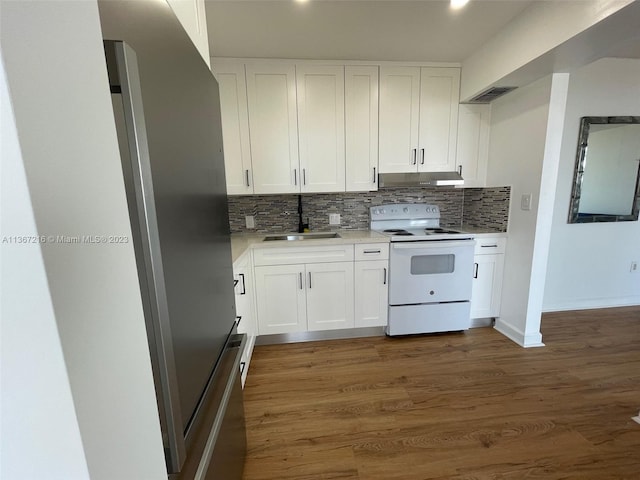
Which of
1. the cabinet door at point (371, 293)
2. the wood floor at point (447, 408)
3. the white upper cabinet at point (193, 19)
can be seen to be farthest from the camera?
the cabinet door at point (371, 293)

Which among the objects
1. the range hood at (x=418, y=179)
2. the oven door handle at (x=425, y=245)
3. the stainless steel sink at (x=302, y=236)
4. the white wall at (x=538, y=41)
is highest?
the white wall at (x=538, y=41)

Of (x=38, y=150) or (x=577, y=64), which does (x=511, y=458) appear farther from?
(x=577, y=64)

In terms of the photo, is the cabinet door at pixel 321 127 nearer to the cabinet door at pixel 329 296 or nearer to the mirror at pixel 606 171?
the cabinet door at pixel 329 296

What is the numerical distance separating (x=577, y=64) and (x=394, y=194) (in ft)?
5.22

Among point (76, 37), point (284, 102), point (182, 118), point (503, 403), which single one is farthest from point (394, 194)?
point (76, 37)

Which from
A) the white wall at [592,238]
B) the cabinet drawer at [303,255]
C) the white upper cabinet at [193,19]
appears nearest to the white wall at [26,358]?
the white upper cabinet at [193,19]

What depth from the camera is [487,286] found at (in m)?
2.52

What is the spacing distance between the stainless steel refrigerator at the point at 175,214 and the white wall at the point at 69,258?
0.30 feet

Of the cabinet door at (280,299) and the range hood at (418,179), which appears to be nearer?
the cabinet door at (280,299)

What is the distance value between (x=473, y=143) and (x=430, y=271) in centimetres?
134

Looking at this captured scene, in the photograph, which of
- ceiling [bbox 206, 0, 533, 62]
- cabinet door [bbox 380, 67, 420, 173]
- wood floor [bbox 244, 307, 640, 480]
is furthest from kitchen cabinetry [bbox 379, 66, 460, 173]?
wood floor [bbox 244, 307, 640, 480]

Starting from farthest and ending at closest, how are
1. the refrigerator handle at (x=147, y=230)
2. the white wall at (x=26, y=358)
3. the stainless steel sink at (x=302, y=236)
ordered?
the stainless steel sink at (x=302, y=236) < the refrigerator handle at (x=147, y=230) < the white wall at (x=26, y=358)

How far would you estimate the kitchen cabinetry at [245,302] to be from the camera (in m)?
1.77

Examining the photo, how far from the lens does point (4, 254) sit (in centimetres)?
26
